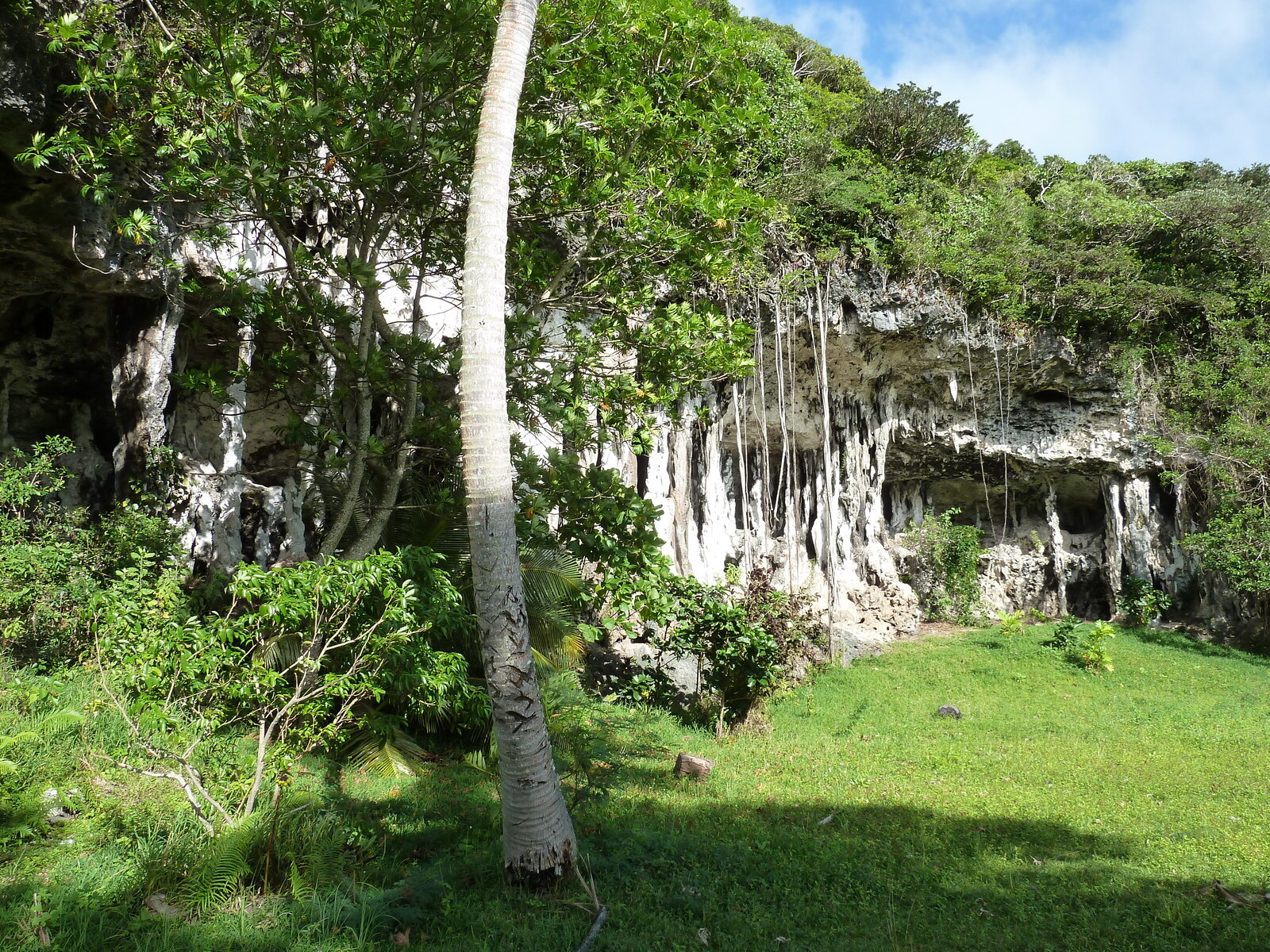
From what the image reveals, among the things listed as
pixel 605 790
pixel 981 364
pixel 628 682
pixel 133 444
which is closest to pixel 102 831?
pixel 605 790

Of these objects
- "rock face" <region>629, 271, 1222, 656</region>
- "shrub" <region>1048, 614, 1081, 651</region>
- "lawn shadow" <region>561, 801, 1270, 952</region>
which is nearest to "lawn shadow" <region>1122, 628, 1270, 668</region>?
"rock face" <region>629, 271, 1222, 656</region>

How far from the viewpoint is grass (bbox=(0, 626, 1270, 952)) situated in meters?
3.49

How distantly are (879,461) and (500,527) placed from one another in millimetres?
15491

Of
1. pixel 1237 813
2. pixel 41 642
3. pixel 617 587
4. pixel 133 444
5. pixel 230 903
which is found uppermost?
pixel 133 444

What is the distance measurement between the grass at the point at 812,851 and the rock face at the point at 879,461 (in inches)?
202

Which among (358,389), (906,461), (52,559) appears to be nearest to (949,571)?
(906,461)

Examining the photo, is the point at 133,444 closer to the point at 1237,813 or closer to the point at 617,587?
the point at 617,587

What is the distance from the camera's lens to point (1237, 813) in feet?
19.5

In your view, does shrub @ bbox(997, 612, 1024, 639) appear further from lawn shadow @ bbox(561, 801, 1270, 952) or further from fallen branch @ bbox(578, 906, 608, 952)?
fallen branch @ bbox(578, 906, 608, 952)

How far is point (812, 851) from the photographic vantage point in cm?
512

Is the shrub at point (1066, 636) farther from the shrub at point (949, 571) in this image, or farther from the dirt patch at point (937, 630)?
the shrub at point (949, 571)

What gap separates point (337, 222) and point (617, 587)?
4.95 metres

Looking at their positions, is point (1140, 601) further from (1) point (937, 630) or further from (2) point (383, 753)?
(2) point (383, 753)

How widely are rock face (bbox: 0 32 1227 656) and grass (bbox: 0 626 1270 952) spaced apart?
5137mm
